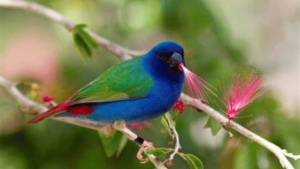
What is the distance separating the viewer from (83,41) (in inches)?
137

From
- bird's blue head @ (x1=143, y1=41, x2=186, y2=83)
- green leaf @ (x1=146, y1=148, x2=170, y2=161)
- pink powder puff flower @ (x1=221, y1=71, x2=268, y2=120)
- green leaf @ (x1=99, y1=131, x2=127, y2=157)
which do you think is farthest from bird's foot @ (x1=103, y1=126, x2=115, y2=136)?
pink powder puff flower @ (x1=221, y1=71, x2=268, y2=120)

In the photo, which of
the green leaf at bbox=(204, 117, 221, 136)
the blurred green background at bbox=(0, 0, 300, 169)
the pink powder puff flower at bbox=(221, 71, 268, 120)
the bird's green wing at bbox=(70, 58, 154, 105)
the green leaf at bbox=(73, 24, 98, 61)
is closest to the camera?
the pink powder puff flower at bbox=(221, 71, 268, 120)

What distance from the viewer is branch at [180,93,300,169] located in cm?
247

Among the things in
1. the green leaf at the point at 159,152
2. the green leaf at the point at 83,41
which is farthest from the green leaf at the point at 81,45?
the green leaf at the point at 159,152

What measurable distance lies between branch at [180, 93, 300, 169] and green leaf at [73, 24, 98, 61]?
25.2 inches

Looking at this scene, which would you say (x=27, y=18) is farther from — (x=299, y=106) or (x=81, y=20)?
(x=299, y=106)

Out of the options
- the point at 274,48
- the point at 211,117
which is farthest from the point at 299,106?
the point at 274,48

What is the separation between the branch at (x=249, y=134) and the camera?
2.47 metres

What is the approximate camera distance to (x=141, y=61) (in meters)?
3.12

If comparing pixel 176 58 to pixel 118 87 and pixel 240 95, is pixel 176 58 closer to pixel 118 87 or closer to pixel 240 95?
pixel 118 87

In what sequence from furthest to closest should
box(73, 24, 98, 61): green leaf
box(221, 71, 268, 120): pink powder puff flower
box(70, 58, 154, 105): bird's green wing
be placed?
box(73, 24, 98, 61): green leaf → box(70, 58, 154, 105): bird's green wing → box(221, 71, 268, 120): pink powder puff flower

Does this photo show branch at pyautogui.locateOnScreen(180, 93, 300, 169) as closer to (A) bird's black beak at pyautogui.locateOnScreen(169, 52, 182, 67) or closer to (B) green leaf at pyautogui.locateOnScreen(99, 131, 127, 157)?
(A) bird's black beak at pyautogui.locateOnScreen(169, 52, 182, 67)

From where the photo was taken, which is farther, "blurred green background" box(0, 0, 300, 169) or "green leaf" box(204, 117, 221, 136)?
"blurred green background" box(0, 0, 300, 169)

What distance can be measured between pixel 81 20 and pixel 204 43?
1.11 meters
